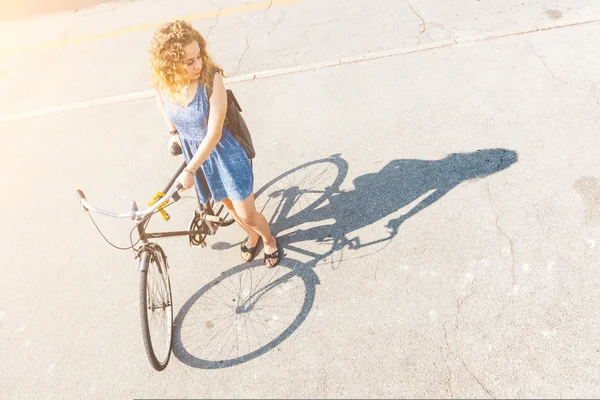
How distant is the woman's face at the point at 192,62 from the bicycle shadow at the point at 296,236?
1906 millimetres

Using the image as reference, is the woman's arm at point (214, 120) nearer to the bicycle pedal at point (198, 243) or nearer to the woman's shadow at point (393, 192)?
the bicycle pedal at point (198, 243)

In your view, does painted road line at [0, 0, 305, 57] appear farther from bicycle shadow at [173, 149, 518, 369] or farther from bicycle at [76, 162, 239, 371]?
bicycle at [76, 162, 239, 371]

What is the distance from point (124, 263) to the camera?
14.2ft

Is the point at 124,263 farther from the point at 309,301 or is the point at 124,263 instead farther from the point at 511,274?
the point at 511,274

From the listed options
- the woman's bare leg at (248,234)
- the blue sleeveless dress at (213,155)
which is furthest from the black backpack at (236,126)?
the woman's bare leg at (248,234)

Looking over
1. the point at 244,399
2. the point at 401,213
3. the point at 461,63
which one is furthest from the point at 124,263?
the point at 461,63

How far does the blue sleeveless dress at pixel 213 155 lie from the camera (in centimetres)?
304

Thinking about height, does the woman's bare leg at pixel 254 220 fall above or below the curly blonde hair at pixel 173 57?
below

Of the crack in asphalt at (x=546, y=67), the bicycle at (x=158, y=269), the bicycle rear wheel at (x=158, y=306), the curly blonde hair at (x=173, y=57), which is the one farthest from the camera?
the crack in asphalt at (x=546, y=67)

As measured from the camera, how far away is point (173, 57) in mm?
2748

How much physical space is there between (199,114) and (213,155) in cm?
43

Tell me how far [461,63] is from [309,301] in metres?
4.13

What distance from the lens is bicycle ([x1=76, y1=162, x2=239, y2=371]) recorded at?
3071 mm

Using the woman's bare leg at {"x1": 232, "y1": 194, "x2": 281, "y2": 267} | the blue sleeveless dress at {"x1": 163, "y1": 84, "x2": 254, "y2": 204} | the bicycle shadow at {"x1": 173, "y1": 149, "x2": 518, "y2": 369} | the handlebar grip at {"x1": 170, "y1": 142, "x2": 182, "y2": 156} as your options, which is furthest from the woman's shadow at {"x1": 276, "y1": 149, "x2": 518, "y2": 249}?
the handlebar grip at {"x1": 170, "y1": 142, "x2": 182, "y2": 156}
